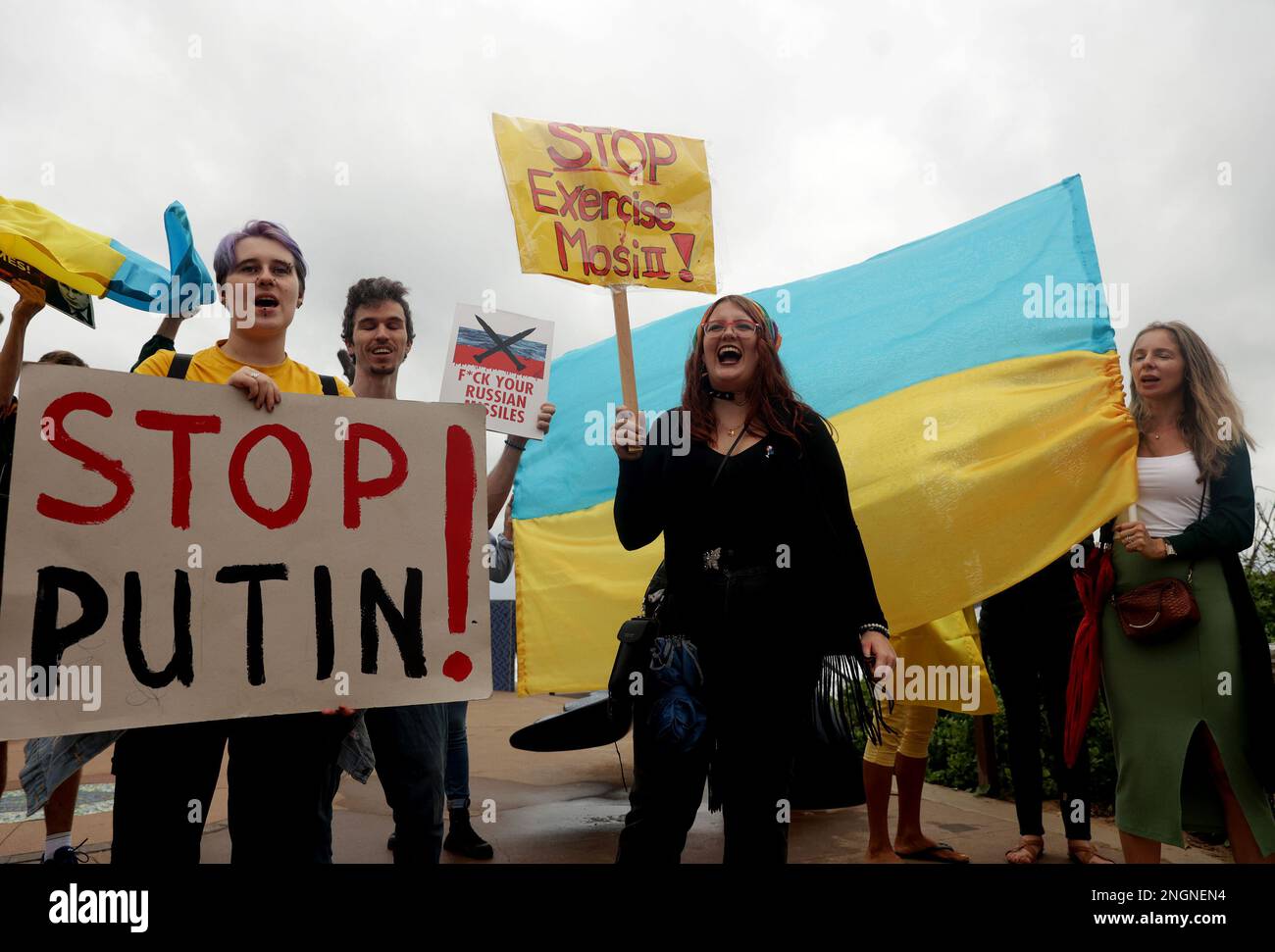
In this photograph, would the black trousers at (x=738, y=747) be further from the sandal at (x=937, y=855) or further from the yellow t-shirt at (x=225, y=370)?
the sandal at (x=937, y=855)

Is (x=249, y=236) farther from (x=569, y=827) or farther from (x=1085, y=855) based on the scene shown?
(x=1085, y=855)

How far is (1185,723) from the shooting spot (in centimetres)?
294

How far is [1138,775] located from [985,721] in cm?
268

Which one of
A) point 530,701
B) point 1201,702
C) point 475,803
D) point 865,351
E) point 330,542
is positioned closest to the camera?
point 330,542

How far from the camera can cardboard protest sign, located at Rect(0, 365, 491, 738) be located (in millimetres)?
1913

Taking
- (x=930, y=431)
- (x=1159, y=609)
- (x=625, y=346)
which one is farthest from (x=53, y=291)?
(x=1159, y=609)

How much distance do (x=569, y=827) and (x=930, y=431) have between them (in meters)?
2.81

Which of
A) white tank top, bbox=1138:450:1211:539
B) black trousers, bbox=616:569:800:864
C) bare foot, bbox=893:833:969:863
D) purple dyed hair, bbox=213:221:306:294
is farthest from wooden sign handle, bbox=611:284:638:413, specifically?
bare foot, bbox=893:833:969:863

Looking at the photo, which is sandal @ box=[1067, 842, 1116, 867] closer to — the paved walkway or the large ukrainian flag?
the paved walkway

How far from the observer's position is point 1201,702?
2.93 meters

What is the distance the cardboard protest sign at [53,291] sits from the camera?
9.30ft

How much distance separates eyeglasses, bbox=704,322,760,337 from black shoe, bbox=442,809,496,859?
264cm
